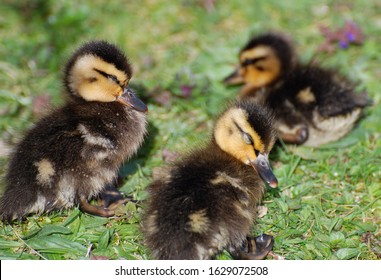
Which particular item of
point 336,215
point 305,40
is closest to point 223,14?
point 305,40

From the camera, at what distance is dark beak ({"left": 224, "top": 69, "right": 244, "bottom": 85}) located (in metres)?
3.70

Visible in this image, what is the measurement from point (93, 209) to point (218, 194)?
634 millimetres

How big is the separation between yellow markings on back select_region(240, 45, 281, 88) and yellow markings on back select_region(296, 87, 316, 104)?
0.30m

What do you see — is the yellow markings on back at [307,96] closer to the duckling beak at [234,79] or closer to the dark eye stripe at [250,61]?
the dark eye stripe at [250,61]

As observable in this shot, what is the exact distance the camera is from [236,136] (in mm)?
2623

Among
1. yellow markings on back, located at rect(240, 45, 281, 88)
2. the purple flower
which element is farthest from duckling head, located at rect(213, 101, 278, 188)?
the purple flower

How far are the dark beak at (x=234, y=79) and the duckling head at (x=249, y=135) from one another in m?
1.02

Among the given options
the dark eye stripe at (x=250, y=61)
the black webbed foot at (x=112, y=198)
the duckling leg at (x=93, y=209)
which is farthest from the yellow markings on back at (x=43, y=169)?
the dark eye stripe at (x=250, y=61)

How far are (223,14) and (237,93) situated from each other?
100 centimetres

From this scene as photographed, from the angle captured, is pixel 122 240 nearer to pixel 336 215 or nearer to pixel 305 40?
pixel 336 215

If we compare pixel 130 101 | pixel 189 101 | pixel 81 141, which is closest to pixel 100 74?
pixel 130 101

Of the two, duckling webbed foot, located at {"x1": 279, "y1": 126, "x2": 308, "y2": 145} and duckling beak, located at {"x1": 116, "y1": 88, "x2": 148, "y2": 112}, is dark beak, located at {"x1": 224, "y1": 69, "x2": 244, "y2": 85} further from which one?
duckling beak, located at {"x1": 116, "y1": 88, "x2": 148, "y2": 112}

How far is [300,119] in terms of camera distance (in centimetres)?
328

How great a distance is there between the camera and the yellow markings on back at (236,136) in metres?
2.60
